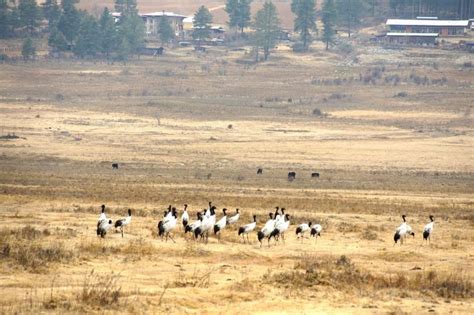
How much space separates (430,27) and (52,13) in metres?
45.8

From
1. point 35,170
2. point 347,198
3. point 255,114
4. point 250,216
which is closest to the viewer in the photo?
point 250,216

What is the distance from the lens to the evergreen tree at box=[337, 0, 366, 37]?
121 meters

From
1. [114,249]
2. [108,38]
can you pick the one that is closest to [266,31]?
[108,38]

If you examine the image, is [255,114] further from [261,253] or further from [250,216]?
[261,253]

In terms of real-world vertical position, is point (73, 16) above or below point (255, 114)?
above

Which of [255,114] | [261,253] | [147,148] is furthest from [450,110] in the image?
[261,253]

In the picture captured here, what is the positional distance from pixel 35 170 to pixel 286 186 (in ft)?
38.2

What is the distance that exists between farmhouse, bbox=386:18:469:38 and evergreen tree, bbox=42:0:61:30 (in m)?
40.3

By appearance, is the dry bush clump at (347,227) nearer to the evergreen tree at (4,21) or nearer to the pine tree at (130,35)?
the pine tree at (130,35)

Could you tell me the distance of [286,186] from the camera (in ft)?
131

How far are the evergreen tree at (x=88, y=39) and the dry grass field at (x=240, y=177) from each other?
3289 mm

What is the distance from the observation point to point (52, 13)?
4503 inches

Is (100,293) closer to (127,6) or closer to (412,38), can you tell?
(412,38)

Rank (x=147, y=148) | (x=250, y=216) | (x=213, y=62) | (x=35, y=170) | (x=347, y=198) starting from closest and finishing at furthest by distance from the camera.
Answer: (x=250, y=216) < (x=347, y=198) < (x=35, y=170) < (x=147, y=148) < (x=213, y=62)
